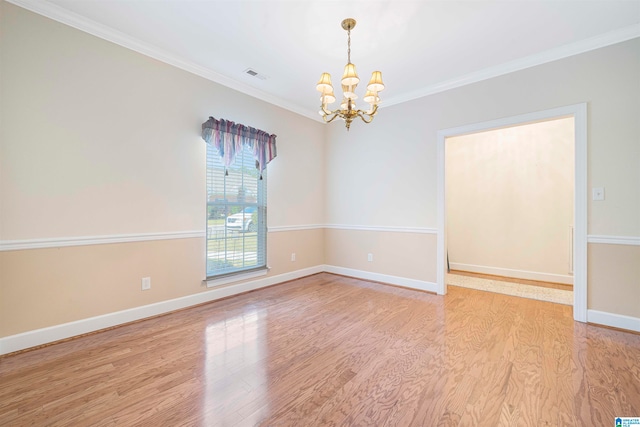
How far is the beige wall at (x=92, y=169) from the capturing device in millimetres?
2154

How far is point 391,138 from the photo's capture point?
4.11 m

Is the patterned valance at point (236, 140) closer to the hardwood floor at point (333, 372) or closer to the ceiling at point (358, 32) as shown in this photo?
the ceiling at point (358, 32)

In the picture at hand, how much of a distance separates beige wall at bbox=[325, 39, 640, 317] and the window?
1.46m

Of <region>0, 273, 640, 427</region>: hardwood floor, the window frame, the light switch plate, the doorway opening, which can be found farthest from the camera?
the doorway opening

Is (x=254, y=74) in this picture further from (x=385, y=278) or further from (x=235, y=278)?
(x=385, y=278)

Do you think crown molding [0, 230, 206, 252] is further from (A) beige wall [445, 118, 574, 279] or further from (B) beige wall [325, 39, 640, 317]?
(A) beige wall [445, 118, 574, 279]

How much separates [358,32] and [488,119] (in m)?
1.95

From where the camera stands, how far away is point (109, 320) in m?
2.59

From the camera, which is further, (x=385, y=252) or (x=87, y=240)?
(x=385, y=252)

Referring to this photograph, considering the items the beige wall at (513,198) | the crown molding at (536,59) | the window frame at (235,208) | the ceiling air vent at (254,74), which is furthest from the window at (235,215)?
the beige wall at (513,198)

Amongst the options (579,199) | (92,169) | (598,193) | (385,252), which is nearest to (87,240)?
(92,169)

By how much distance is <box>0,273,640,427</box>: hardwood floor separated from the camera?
1.52 m

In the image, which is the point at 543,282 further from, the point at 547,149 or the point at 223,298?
the point at 223,298

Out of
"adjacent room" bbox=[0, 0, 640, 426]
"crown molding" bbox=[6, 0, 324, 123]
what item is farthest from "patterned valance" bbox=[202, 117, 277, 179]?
"crown molding" bbox=[6, 0, 324, 123]
